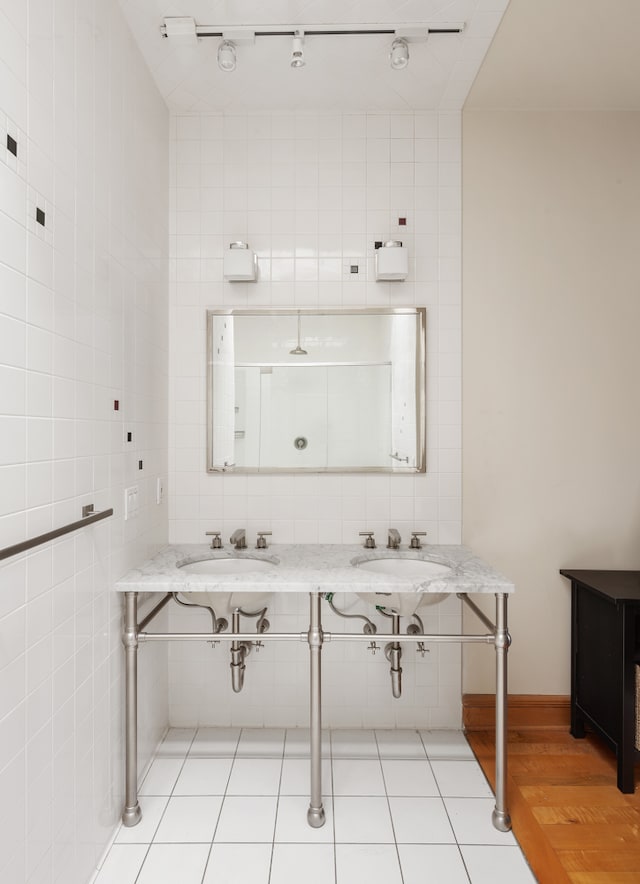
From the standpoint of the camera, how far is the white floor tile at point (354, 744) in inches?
84.5

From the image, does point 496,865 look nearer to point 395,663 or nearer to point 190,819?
point 395,663

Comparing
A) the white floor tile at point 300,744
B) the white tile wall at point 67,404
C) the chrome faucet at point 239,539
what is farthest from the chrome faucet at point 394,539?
the white tile wall at point 67,404

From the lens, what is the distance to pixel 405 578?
69.9 inches

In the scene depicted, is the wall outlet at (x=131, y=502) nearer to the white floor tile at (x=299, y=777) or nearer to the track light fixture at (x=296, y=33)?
the white floor tile at (x=299, y=777)

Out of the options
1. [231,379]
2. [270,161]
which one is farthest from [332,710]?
[270,161]

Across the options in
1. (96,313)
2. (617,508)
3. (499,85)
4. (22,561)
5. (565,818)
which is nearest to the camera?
(22,561)

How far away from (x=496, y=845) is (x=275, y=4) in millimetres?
2855

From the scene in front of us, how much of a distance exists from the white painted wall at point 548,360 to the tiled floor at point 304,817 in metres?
0.54

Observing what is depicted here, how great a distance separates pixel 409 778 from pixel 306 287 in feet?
6.76

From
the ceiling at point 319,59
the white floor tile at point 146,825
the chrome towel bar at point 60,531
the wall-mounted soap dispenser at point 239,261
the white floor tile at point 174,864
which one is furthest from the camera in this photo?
the wall-mounted soap dispenser at point 239,261

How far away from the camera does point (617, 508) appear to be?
2.35 metres

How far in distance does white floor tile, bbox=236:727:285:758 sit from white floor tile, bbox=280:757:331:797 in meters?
0.09

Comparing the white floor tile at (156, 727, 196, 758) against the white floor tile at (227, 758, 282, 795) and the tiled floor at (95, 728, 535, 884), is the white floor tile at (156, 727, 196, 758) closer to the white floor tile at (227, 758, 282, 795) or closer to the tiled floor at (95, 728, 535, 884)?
the tiled floor at (95, 728, 535, 884)

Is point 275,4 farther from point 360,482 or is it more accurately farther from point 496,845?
point 496,845
